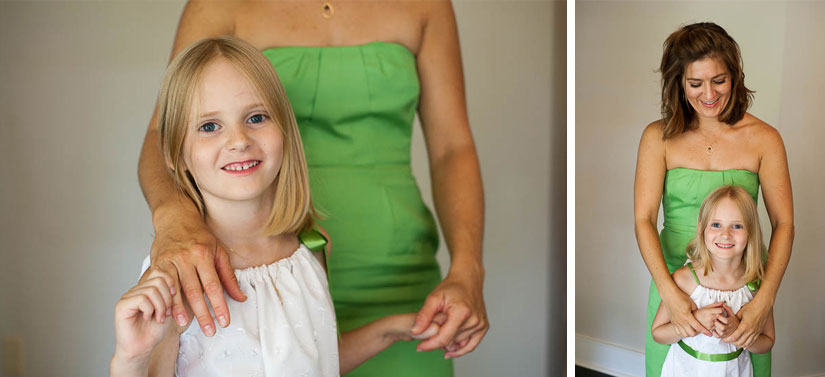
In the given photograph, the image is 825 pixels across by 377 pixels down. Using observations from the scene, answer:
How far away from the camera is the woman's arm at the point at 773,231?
1680 millimetres

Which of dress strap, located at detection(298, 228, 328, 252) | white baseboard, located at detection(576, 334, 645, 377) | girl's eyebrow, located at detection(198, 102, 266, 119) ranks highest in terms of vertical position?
girl's eyebrow, located at detection(198, 102, 266, 119)

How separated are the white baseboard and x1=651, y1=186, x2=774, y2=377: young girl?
0.17m

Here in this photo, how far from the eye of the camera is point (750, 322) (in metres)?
1.68

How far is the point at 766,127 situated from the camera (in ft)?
5.56

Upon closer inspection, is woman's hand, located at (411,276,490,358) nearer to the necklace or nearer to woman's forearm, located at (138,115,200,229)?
woman's forearm, located at (138,115,200,229)

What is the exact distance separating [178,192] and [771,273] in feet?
4.44

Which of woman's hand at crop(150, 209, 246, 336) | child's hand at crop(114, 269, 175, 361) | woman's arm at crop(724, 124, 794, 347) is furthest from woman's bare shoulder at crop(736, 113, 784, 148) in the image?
child's hand at crop(114, 269, 175, 361)

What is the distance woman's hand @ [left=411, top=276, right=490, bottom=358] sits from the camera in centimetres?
159

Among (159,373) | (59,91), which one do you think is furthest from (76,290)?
(159,373)

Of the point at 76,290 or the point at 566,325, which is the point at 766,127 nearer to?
the point at 566,325

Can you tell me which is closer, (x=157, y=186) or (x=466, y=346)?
(x=157, y=186)

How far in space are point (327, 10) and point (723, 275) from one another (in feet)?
3.64

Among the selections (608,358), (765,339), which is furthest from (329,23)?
(765,339)

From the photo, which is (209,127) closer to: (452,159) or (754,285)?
(452,159)
